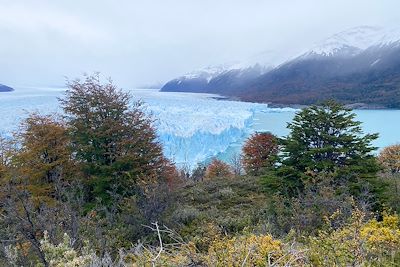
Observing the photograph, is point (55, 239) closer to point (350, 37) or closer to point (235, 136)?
point (235, 136)

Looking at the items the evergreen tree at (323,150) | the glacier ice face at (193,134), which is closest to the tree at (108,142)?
the evergreen tree at (323,150)

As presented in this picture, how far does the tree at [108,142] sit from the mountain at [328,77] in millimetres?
70231

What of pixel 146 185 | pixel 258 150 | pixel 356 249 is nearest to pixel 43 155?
pixel 146 185

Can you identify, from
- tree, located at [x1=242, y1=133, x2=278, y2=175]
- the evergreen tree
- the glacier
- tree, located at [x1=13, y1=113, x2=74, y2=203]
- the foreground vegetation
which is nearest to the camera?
the foreground vegetation

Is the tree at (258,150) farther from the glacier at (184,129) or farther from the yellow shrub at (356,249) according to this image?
the yellow shrub at (356,249)

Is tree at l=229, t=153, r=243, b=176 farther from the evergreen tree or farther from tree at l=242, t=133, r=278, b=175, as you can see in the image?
the evergreen tree

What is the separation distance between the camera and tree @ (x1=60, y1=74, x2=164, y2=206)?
13.3 m

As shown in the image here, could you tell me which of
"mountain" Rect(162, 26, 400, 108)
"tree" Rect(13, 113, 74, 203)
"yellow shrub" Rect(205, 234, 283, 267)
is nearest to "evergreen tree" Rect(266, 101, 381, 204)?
"tree" Rect(13, 113, 74, 203)

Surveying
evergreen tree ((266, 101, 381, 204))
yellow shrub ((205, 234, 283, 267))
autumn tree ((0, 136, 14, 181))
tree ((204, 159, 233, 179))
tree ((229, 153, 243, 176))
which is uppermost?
yellow shrub ((205, 234, 283, 267))

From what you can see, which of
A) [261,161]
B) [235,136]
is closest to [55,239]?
[261,161]

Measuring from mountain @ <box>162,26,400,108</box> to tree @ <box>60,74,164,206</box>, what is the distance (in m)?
70.2

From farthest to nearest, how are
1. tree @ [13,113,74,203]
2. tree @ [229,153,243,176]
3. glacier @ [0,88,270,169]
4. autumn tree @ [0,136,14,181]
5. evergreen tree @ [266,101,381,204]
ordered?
tree @ [229,153,243,176] < glacier @ [0,88,270,169] < autumn tree @ [0,136,14,181] < tree @ [13,113,74,203] < evergreen tree @ [266,101,381,204]

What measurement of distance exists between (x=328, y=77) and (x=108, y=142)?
105671mm

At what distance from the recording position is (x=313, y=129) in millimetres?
12461
